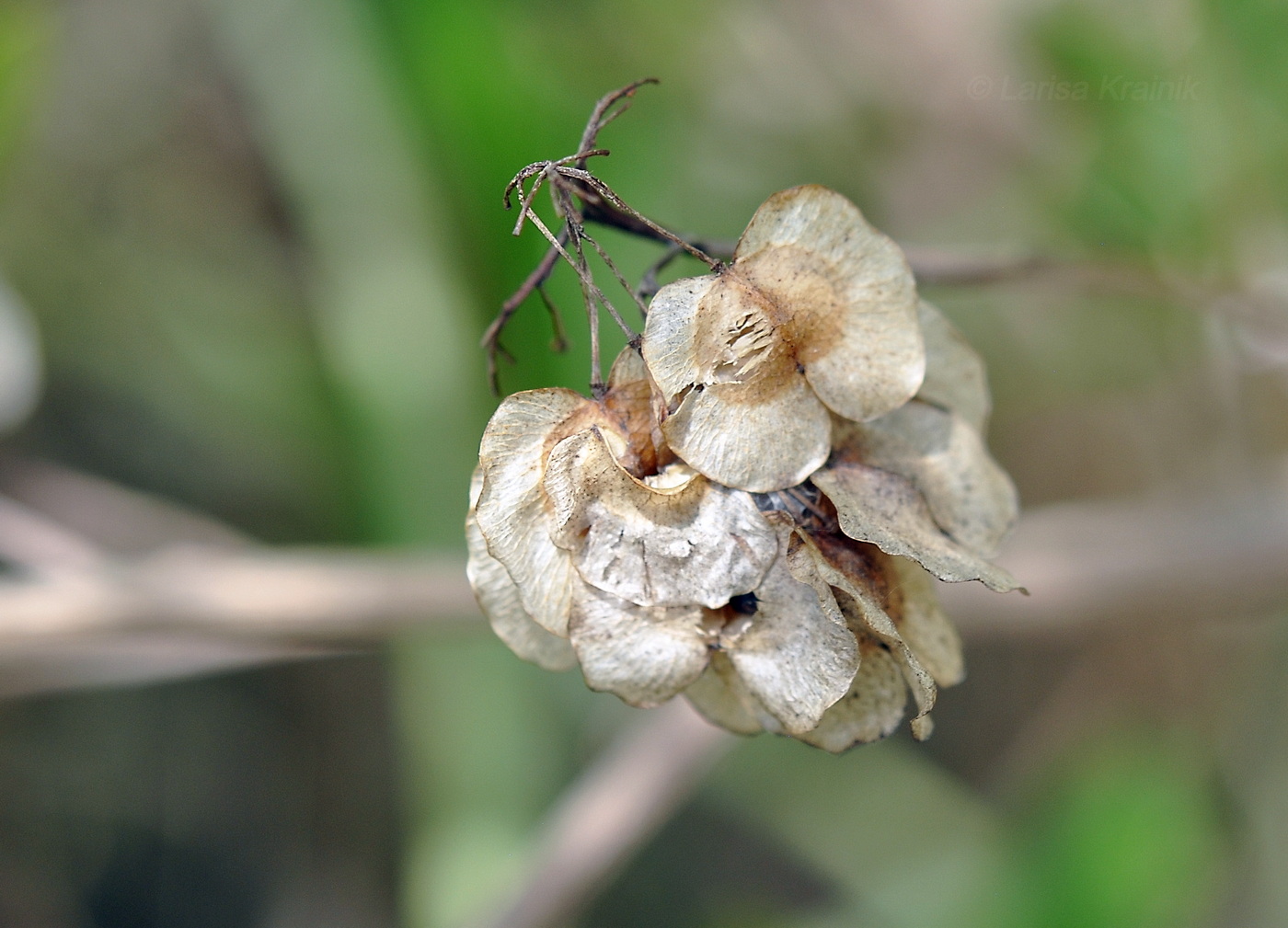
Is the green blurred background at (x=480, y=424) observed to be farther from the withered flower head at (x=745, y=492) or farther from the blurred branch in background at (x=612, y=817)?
the withered flower head at (x=745, y=492)

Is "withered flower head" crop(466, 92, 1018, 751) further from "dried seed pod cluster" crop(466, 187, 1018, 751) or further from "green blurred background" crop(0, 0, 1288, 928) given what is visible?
"green blurred background" crop(0, 0, 1288, 928)

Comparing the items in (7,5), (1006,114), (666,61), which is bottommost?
(1006,114)

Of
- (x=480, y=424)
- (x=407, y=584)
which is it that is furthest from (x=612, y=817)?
(x=480, y=424)

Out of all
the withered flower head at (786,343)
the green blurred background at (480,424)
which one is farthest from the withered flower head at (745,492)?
the green blurred background at (480,424)

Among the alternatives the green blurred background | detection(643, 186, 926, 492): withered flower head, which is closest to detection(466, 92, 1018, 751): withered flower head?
detection(643, 186, 926, 492): withered flower head

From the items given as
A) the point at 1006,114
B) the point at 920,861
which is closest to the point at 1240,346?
the point at 1006,114

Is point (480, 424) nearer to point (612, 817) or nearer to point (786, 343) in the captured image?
point (612, 817)

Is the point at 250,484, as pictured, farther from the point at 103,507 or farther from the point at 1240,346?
the point at 1240,346
